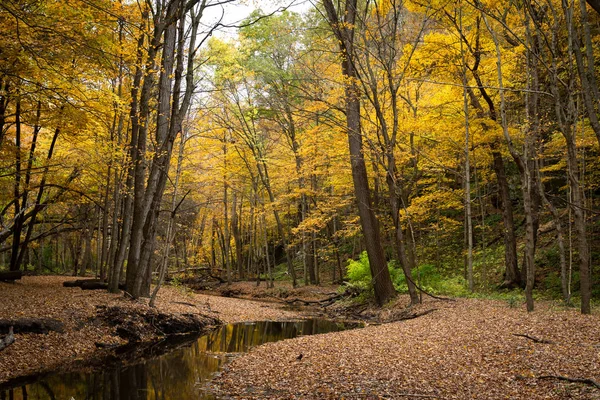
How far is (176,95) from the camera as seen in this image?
1171 cm

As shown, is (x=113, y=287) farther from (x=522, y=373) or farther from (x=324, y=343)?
(x=522, y=373)

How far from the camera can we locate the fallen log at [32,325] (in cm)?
763

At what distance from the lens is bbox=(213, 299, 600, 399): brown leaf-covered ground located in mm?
4945

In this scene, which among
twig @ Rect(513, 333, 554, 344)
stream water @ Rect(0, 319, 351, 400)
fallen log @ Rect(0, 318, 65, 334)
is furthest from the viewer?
fallen log @ Rect(0, 318, 65, 334)

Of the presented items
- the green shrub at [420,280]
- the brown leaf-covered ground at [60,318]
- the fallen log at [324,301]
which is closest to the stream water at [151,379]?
the brown leaf-covered ground at [60,318]

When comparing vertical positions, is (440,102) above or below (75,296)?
above

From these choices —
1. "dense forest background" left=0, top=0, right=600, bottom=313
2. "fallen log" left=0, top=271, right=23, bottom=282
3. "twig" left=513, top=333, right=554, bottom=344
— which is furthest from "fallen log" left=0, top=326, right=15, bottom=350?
"twig" left=513, top=333, right=554, bottom=344

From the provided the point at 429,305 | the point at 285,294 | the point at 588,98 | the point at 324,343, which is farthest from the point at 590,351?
the point at 285,294

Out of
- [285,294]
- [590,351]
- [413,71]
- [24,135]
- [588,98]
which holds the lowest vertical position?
[285,294]

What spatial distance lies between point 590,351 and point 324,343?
429 centimetres

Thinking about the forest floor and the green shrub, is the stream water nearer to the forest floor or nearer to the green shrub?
the forest floor

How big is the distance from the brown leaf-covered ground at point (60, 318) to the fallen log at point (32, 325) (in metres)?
0.14

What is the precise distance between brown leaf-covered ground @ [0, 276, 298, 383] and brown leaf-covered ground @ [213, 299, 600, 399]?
313cm

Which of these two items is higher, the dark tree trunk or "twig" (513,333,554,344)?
the dark tree trunk
